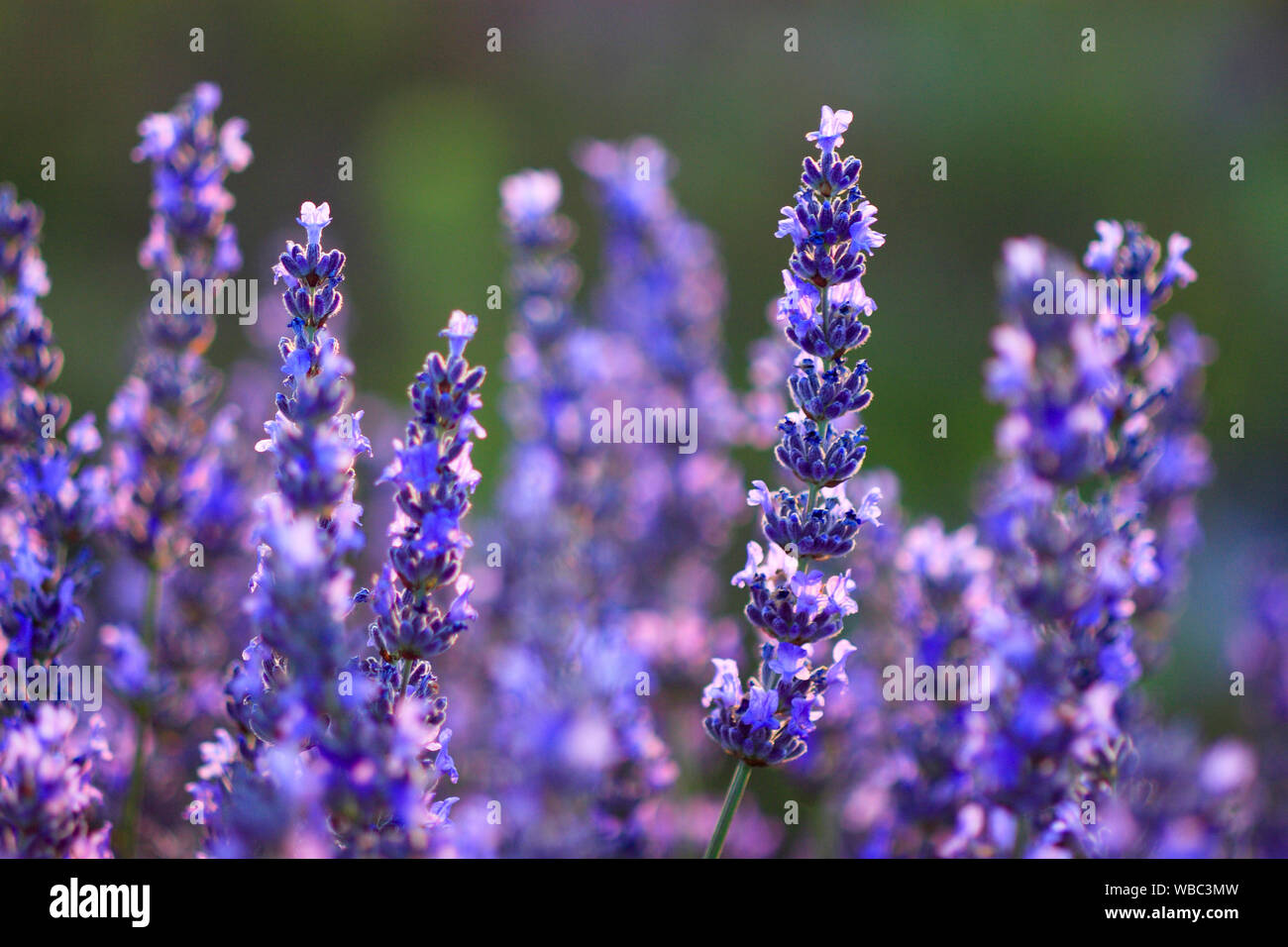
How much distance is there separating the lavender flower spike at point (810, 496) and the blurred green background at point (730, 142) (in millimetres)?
2608

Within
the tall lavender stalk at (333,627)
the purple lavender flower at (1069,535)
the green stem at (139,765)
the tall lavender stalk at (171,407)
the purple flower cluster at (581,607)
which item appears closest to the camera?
the tall lavender stalk at (333,627)

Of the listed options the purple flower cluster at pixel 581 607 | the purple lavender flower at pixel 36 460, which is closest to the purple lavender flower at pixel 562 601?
the purple flower cluster at pixel 581 607

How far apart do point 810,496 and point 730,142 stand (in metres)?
3.79

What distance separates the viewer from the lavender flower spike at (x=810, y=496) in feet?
4.96

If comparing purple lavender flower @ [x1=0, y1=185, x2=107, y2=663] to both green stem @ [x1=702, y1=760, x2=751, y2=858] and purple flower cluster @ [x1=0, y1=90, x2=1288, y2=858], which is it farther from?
green stem @ [x1=702, y1=760, x2=751, y2=858]

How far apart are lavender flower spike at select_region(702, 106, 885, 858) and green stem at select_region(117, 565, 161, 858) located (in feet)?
3.24

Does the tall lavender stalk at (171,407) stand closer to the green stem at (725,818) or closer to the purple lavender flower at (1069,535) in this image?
the green stem at (725,818)

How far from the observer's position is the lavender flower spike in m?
1.51

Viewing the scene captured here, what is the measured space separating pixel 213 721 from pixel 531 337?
1243mm

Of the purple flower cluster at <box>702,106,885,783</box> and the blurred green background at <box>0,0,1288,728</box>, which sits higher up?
the blurred green background at <box>0,0,1288,728</box>

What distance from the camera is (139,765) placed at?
5.77ft

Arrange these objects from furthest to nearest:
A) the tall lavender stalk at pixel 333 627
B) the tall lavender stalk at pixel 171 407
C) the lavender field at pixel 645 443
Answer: the tall lavender stalk at pixel 171 407
the lavender field at pixel 645 443
the tall lavender stalk at pixel 333 627

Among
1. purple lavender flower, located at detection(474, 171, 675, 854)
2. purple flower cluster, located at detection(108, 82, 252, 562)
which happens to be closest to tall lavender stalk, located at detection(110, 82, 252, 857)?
purple flower cluster, located at detection(108, 82, 252, 562)

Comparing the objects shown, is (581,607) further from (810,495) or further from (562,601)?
(810,495)
